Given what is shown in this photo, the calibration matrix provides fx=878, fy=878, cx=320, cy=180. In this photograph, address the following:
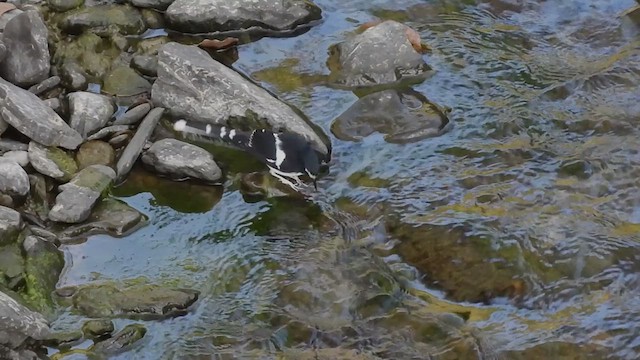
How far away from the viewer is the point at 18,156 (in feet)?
17.5

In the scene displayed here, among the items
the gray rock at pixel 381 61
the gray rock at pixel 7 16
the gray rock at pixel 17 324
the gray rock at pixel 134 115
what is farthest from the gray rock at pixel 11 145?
the gray rock at pixel 381 61

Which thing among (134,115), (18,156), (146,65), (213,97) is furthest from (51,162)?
(146,65)


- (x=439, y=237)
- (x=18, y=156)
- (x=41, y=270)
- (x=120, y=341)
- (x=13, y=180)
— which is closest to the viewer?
(x=120, y=341)

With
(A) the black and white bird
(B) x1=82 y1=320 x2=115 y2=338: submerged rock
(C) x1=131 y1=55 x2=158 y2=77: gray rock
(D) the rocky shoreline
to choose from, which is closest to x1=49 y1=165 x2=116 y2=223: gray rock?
(D) the rocky shoreline

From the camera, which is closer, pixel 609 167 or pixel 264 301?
pixel 264 301

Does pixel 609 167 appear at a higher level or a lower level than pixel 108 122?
higher

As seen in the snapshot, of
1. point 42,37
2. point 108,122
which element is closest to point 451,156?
point 108,122

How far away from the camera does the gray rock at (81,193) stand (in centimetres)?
505

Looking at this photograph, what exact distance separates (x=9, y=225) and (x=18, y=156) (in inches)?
27.7

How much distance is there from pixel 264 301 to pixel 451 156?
5.52ft

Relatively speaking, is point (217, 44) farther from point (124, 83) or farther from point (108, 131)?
point (108, 131)

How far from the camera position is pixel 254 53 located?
672 cm

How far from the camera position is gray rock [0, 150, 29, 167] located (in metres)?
5.29

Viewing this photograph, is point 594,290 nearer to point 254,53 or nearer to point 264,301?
point 264,301
